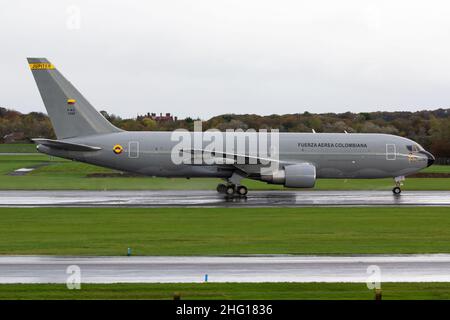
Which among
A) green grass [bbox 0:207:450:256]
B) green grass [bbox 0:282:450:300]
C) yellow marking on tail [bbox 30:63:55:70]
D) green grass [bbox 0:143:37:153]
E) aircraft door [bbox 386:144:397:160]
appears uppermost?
yellow marking on tail [bbox 30:63:55:70]

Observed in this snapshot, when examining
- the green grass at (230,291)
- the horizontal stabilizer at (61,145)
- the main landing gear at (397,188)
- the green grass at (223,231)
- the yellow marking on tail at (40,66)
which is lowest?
the green grass at (223,231)

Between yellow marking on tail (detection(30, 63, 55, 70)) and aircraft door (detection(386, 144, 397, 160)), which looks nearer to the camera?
yellow marking on tail (detection(30, 63, 55, 70))

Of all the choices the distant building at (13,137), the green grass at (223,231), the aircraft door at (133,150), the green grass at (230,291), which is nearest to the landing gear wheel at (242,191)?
the aircraft door at (133,150)

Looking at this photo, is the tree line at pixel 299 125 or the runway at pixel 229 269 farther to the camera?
the tree line at pixel 299 125

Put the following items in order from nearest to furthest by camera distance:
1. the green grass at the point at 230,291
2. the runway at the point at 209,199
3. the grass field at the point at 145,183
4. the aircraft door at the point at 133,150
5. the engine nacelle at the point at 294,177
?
1. the green grass at the point at 230,291
2. the runway at the point at 209,199
3. the engine nacelle at the point at 294,177
4. the aircraft door at the point at 133,150
5. the grass field at the point at 145,183

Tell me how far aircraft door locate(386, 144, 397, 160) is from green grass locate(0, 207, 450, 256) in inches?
430

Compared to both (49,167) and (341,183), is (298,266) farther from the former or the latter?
(49,167)

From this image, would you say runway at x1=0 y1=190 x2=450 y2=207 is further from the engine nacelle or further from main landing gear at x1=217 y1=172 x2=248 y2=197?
the engine nacelle

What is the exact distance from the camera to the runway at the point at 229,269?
1784 centimetres

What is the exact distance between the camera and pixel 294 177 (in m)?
42.1

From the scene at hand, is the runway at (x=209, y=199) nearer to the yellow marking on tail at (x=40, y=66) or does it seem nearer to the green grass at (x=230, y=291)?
the yellow marking on tail at (x=40, y=66)

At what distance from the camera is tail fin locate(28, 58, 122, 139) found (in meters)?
43.3

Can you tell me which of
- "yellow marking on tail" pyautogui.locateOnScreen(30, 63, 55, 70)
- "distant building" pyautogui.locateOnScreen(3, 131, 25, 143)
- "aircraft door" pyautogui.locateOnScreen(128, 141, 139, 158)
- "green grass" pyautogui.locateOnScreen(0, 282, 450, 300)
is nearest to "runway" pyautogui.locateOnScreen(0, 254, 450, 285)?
"green grass" pyautogui.locateOnScreen(0, 282, 450, 300)
